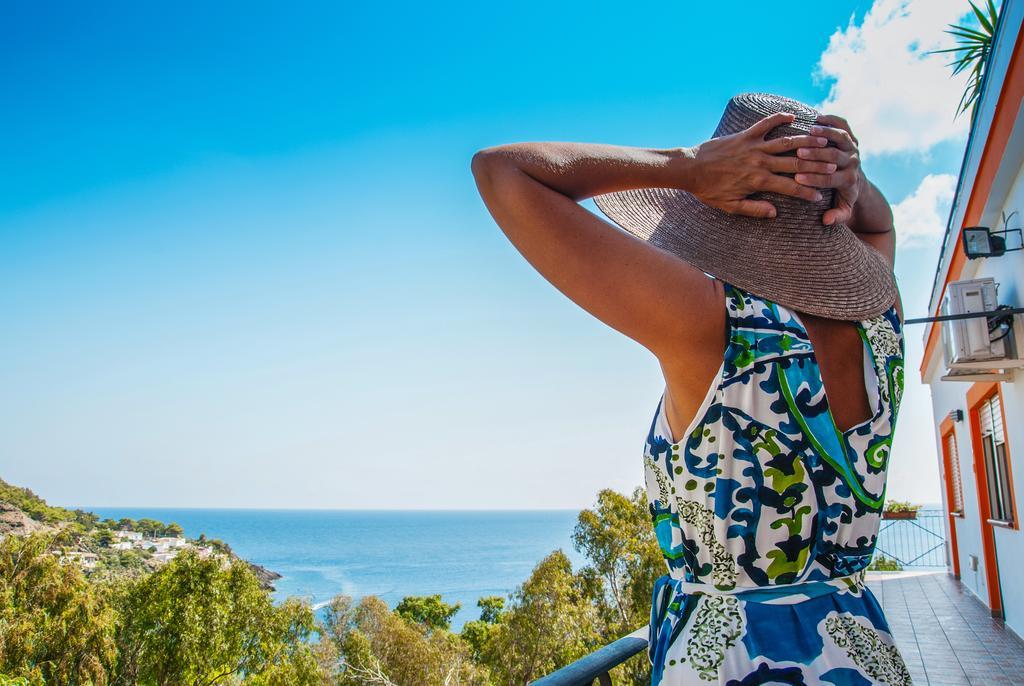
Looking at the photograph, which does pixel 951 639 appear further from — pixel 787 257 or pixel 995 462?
pixel 787 257

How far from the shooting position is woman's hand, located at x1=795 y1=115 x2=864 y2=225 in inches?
30.5

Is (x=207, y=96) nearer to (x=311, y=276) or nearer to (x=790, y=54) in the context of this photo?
(x=311, y=276)

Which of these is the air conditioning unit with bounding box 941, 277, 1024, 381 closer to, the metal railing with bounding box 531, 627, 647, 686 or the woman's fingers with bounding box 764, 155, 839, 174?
the metal railing with bounding box 531, 627, 647, 686

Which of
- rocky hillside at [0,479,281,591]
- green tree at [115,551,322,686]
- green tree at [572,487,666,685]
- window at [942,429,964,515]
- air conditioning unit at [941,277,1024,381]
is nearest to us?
air conditioning unit at [941,277,1024,381]

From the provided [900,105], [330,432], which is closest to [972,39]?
[900,105]

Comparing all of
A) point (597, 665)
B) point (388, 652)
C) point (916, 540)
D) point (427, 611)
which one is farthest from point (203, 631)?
point (597, 665)

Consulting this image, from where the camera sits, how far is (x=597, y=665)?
1.44 meters

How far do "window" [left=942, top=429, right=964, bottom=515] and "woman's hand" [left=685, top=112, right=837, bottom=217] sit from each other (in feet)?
31.6

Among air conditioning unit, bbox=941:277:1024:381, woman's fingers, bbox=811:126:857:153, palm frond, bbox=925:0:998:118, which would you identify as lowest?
woman's fingers, bbox=811:126:857:153

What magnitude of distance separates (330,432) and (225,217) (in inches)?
2988

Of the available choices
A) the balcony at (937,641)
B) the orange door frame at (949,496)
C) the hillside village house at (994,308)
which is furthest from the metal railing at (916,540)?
the hillside village house at (994,308)

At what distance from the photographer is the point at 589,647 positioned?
16.4 meters

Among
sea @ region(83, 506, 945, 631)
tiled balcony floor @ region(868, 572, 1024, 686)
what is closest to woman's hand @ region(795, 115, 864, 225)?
tiled balcony floor @ region(868, 572, 1024, 686)

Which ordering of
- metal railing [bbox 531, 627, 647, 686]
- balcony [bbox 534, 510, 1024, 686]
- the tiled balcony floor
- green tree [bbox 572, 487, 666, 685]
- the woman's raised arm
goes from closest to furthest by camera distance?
1. the woman's raised arm
2. metal railing [bbox 531, 627, 647, 686]
3. balcony [bbox 534, 510, 1024, 686]
4. the tiled balcony floor
5. green tree [bbox 572, 487, 666, 685]
